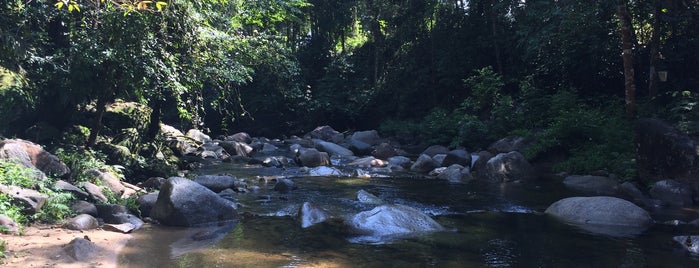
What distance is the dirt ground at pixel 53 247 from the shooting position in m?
4.73

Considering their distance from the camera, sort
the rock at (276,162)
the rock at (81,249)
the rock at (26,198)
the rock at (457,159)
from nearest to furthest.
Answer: the rock at (81,249)
the rock at (26,198)
the rock at (457,159)
the rock at (276,162)

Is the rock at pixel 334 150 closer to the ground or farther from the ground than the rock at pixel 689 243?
farther from the ground

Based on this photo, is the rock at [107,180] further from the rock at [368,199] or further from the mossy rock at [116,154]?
the rock at [368,199]

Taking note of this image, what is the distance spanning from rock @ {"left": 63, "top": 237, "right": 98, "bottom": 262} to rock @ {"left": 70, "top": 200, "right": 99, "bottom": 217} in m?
1.51

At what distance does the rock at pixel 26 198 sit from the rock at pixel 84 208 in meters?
0.44

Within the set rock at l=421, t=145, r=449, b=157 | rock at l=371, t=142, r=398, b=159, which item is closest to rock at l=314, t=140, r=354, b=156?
rock at l=371, t=142, r=398, b=159

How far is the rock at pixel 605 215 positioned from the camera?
6.86 meters

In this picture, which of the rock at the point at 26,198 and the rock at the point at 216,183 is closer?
the rock at the point at 26,198

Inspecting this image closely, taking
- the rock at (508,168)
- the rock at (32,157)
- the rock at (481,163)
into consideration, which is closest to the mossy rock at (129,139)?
the rock at (32,157)

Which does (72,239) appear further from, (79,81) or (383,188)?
(383,188)

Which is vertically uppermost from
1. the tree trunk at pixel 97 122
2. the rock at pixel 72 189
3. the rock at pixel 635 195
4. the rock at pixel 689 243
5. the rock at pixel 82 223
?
the tree trunk at pixel 97 122

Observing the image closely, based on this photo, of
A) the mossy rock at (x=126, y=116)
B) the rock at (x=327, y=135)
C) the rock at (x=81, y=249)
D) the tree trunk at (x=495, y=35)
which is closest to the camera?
the rock at (x=81, y=249)

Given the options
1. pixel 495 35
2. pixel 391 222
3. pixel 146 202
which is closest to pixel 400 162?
pixel 391 222

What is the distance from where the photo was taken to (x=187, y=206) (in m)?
6.82
